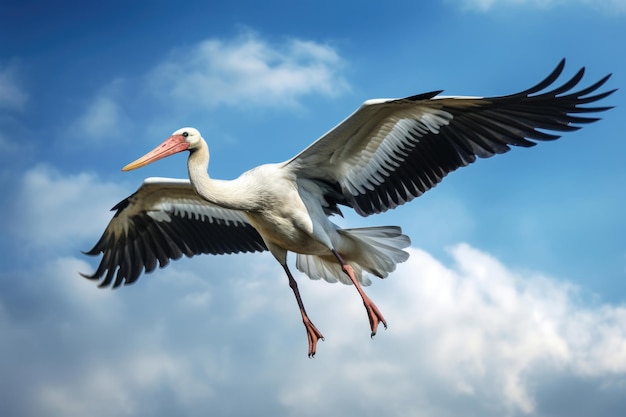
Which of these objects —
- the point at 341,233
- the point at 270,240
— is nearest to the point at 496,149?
the point at 341,233

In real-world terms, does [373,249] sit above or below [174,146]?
below

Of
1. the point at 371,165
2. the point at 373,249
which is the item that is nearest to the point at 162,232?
the point at 373,249

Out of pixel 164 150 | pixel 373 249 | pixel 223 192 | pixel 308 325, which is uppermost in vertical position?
pixel 164 150

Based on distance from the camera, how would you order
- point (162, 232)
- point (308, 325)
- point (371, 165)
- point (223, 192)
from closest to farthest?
1. point (223, 192)
2. point (371, 165)
3. point (308, 325)
4. point (162, 232)

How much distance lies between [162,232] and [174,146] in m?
2.00

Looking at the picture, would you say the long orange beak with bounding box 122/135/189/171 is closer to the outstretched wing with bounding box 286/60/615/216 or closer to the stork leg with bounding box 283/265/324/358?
the outstretched wing with bounding box 286/60/615/216

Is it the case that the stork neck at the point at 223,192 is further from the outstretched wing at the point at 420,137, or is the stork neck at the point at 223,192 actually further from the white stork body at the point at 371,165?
the outstretched wing at the point at 420,137

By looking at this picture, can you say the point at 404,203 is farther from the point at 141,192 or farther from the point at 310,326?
the point at 141,192

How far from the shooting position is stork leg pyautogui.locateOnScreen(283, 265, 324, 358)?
9.19m

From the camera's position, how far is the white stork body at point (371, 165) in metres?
8.45

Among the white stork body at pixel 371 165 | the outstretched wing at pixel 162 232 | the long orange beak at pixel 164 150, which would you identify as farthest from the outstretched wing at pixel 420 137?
the outstretched wing at pixel 162 232

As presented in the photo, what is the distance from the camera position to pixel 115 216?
1081 cm

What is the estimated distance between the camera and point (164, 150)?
8.98 meters

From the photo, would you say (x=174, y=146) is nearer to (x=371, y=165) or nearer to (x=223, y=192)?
(x=223, y=192)
